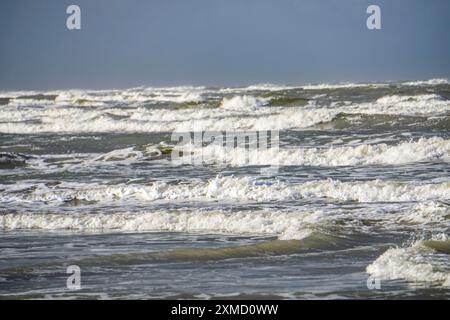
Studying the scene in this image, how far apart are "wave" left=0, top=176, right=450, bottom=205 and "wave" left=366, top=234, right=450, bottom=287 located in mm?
4424

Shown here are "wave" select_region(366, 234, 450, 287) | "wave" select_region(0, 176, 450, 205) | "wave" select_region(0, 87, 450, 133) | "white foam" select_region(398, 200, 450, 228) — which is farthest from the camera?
"wave" select_region(0, 87, 450, 133)

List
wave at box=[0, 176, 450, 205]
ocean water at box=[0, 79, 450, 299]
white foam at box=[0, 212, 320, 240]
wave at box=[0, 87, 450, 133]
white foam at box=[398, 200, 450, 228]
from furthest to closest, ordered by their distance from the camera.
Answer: wave at box=[0, 87, 450, 133] < wave at box=[0, 176, 450, 205] < white foam at box=[0, 212, 320, 240] < white foam at box=[398, 200, 450, 228] < ocean water at box=[0, 79, 450, 299]

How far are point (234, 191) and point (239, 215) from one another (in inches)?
102

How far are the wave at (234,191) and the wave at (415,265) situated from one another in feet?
14.5

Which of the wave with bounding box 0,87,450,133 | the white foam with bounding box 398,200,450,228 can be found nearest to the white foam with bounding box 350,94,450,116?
the wave with bounding box 0,87,450,133

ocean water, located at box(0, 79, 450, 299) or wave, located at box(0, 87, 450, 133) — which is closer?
ocean water, located at box(0, 79, 450, 299)

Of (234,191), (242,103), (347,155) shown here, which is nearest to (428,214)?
(234,191)

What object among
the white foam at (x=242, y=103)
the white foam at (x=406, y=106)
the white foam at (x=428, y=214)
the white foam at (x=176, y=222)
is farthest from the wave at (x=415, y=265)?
the white foam at (x=242, y=103)

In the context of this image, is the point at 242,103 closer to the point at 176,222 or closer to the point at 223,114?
the point at 223,114

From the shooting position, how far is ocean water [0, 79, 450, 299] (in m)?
8.17

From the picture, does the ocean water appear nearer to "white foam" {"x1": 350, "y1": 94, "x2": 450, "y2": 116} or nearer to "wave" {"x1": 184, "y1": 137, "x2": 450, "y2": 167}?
"wave" {"x1": 184, "y1": 137, "x2": 450, "y2": 167}

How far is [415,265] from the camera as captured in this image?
26.7 ft
